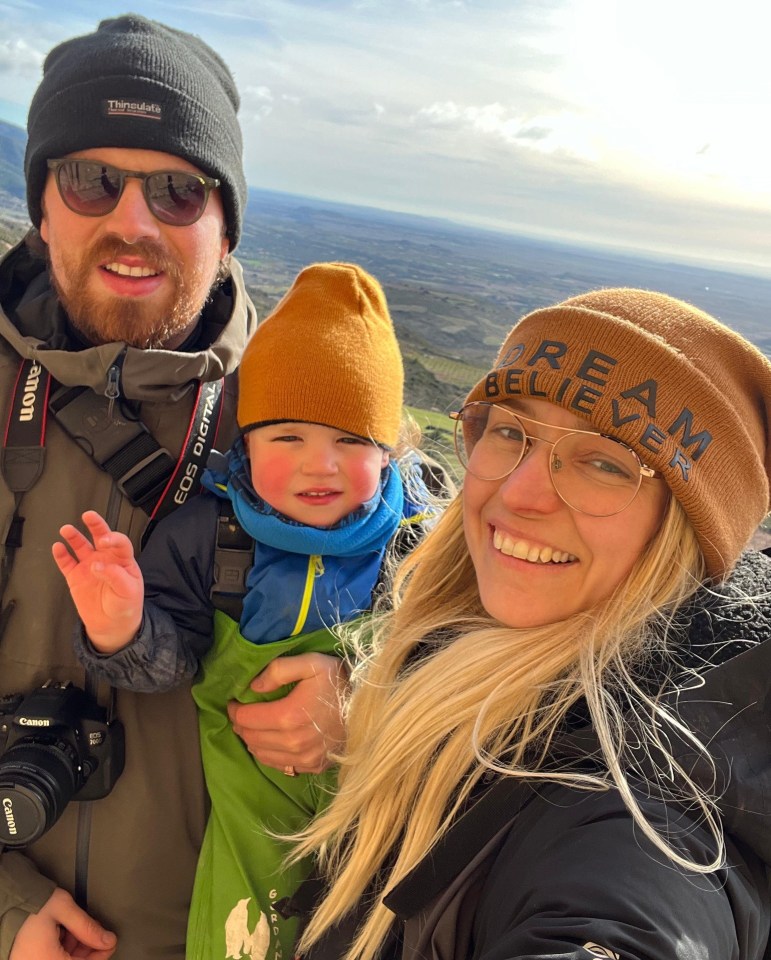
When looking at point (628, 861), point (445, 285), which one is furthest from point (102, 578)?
point (445, 285)

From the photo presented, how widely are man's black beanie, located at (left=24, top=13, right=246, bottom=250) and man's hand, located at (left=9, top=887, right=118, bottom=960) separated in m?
2.58

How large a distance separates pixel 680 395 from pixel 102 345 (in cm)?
193

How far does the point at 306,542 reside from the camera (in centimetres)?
227

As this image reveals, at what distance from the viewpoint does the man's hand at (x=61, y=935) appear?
212 cm

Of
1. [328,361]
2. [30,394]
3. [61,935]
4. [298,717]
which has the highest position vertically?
[328,361]

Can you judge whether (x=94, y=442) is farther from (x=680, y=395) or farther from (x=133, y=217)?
(x=680, y=395)

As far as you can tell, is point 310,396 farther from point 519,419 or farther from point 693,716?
point 693,716

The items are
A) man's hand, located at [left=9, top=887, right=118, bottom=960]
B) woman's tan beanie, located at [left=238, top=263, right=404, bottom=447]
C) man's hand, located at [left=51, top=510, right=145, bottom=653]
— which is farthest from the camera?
woman's tan beanie, located at [left=238, top=263, right=404, bottom=447]

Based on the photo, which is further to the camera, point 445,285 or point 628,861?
point 445,285

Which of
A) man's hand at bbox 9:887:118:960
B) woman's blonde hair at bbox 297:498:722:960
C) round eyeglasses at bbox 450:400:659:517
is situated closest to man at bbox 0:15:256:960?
man's hand at bbox 9:887:118:960

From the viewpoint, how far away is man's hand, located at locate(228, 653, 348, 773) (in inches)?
83.9

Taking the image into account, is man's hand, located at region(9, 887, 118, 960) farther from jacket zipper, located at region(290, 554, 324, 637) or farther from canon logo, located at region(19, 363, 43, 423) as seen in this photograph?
canon logo, located at region(19, 363, 43, 423)

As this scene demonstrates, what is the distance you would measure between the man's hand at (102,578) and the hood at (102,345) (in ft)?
2.05

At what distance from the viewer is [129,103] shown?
8.05ft
